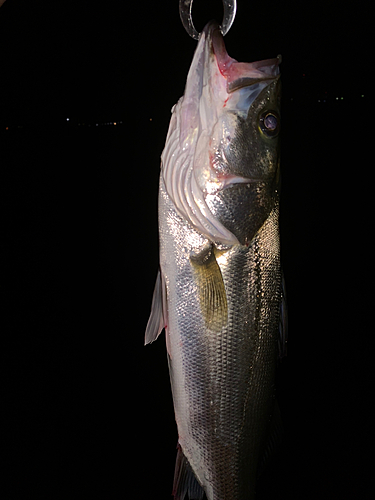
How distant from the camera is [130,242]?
85.9 inches

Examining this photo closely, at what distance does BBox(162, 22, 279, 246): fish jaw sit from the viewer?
2.46 ft

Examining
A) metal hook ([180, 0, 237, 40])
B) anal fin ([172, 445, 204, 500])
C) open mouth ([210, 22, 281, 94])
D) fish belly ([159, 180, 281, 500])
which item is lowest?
anal fin ([172, 445, 204, 500])

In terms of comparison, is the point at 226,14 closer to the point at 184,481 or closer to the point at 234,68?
the point at 234,68

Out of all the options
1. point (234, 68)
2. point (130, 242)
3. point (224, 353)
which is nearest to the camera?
point (234, 68)

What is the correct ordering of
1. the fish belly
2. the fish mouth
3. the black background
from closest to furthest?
the fish mouth < the fish belly < the black background

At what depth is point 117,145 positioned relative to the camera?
202cm

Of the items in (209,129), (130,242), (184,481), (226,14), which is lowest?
(184,481)

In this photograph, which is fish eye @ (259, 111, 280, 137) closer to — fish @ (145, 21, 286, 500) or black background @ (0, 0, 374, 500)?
fish @ (145, 21, 286, 500)

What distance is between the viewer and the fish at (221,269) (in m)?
0.78

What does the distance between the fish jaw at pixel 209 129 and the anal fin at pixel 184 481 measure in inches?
24.7

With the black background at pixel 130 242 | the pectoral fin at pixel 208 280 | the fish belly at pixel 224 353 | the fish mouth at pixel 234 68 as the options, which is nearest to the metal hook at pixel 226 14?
the fish mouth at pixel 234 68

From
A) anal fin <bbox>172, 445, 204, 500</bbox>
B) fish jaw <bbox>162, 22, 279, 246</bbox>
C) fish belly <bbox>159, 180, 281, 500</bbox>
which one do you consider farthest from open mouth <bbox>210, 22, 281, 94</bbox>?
anal fin <bbox>172, 445, 204, 500</bbox>

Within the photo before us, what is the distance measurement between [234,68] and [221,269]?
1.55ft

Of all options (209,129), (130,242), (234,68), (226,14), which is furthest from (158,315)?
(130,242)
